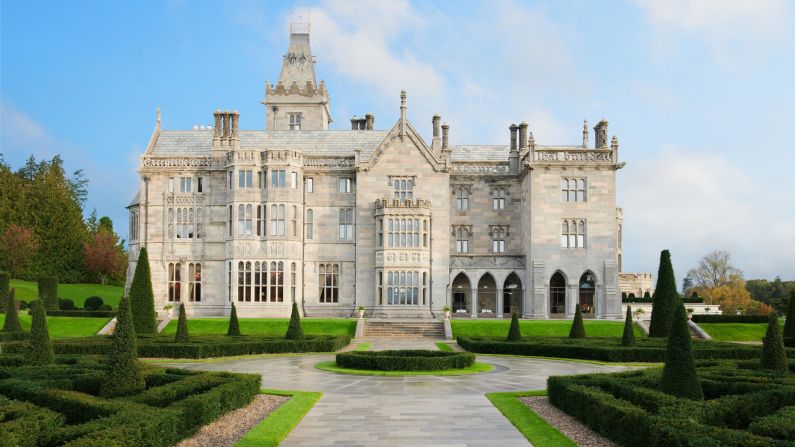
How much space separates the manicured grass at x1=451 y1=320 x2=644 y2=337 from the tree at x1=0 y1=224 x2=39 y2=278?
49.3 meters

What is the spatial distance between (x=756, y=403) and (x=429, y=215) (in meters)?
40.6

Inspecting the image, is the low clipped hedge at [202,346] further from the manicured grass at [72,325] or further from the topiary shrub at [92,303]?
the topiary shrub at [92,303]

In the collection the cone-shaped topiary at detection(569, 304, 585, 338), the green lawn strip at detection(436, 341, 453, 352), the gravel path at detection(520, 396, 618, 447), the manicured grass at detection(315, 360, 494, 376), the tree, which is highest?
the tree

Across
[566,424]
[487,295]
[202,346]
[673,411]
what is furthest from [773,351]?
[487,295]

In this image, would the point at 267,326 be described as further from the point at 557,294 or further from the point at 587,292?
the point at 587,292

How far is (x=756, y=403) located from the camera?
55.9ft

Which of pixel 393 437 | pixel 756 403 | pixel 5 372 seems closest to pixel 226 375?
pixel 5 372

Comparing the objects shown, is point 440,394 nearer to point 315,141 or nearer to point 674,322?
point 674,322

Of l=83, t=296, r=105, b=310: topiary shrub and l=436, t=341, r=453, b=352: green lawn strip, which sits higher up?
l=83, t=296, r=105, b=310: topiary shrub

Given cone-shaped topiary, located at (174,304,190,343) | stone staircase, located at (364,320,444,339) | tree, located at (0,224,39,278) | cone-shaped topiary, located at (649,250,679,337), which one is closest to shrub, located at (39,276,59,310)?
stone staircase, located at (364,320,444,339)

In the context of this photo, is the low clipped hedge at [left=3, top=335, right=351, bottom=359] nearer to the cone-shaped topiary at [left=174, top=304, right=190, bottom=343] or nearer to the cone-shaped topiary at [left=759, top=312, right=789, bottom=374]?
the cone-shaped topiary at [left=174, top=304, right=190, bottom=343]

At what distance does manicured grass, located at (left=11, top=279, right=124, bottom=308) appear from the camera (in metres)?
71.8

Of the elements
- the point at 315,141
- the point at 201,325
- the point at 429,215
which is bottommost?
the point at 201,325

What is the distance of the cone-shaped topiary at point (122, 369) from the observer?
58.7 ft
